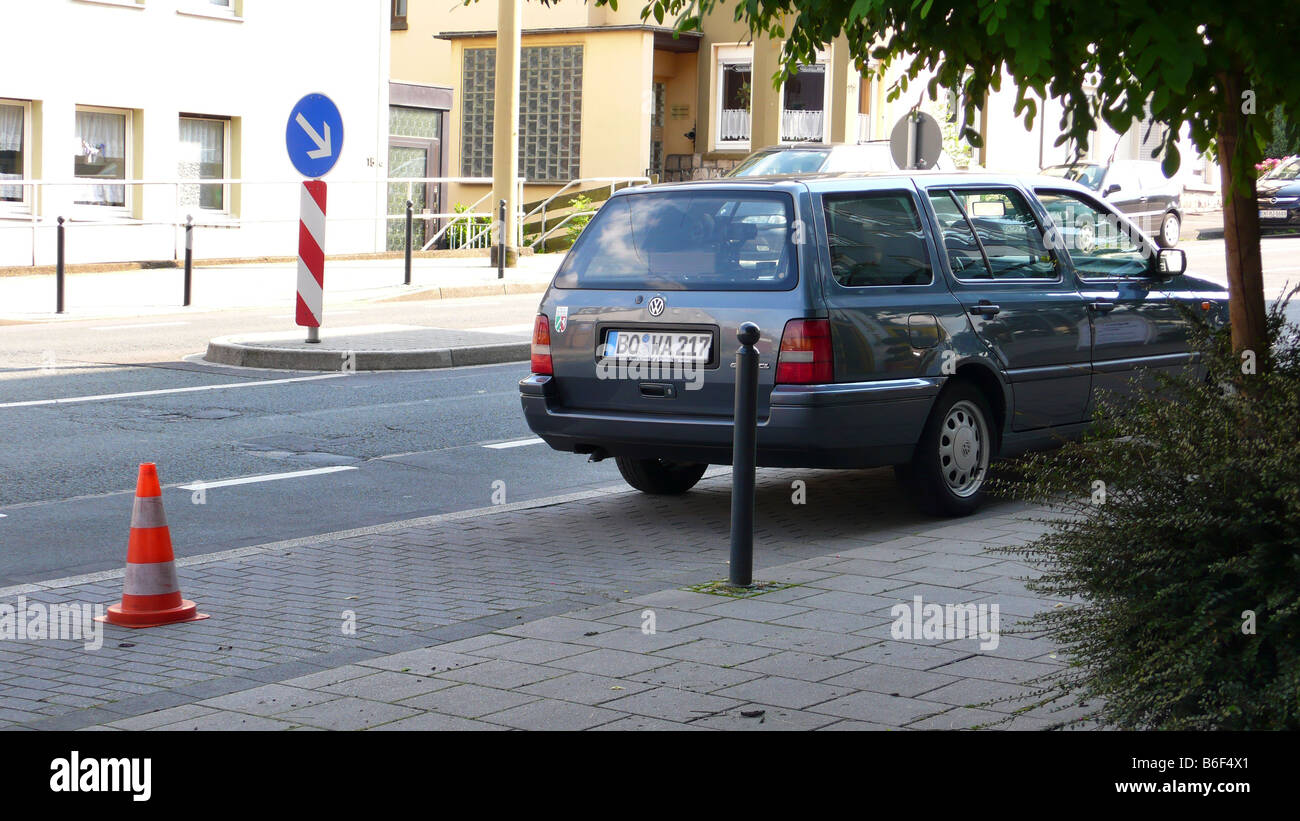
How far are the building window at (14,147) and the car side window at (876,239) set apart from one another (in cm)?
1872

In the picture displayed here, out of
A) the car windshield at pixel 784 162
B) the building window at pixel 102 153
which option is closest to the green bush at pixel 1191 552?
the car windshield at pixel 784 162

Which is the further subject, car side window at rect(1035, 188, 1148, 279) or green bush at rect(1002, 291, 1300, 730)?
car side window at rect(1035, 188, 1148, 279)

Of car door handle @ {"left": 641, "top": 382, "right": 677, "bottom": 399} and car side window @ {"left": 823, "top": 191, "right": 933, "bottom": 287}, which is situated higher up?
car side window @ {"left": 823, "top": 191, "right": 933, "bottom": 287}

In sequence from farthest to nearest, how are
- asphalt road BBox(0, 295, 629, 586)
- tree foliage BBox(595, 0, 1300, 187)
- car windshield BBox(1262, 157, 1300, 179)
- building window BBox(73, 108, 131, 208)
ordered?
car windshield BBox(1262, 157, 1300, 179), building window BBox(73, 108, 131, 208), asphalt road BBox(0, 295, 629, 586), tree foliage BBox(595, 0, 1300, 187)

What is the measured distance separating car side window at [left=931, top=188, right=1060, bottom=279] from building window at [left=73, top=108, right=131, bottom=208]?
1867cm

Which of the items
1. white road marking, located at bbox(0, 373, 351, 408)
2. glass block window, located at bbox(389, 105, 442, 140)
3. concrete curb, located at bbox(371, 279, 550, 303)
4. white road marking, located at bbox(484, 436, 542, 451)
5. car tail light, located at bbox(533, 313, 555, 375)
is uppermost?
glass block window, located at bbox(389, 105, 442, 140)

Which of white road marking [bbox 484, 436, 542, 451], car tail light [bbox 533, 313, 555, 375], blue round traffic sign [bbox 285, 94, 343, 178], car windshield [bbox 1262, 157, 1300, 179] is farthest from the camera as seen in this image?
car windshield [bbox 1262, 157, 1300, 179]

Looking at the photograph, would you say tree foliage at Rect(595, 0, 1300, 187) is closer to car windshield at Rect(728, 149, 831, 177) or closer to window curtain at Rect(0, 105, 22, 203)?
car windshield at Rect(728, 149, 831, 177)

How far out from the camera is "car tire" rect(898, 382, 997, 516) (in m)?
8.20

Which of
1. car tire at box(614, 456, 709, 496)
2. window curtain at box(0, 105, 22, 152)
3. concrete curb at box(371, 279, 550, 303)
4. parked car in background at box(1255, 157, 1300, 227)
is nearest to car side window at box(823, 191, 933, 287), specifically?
car tire at box(614, 456, 709, 496)

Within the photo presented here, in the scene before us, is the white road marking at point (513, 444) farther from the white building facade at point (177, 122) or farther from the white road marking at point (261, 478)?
the white building facade at point (177, 122)

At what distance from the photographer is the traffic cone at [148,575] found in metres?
6.31

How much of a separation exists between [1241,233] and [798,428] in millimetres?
3015
